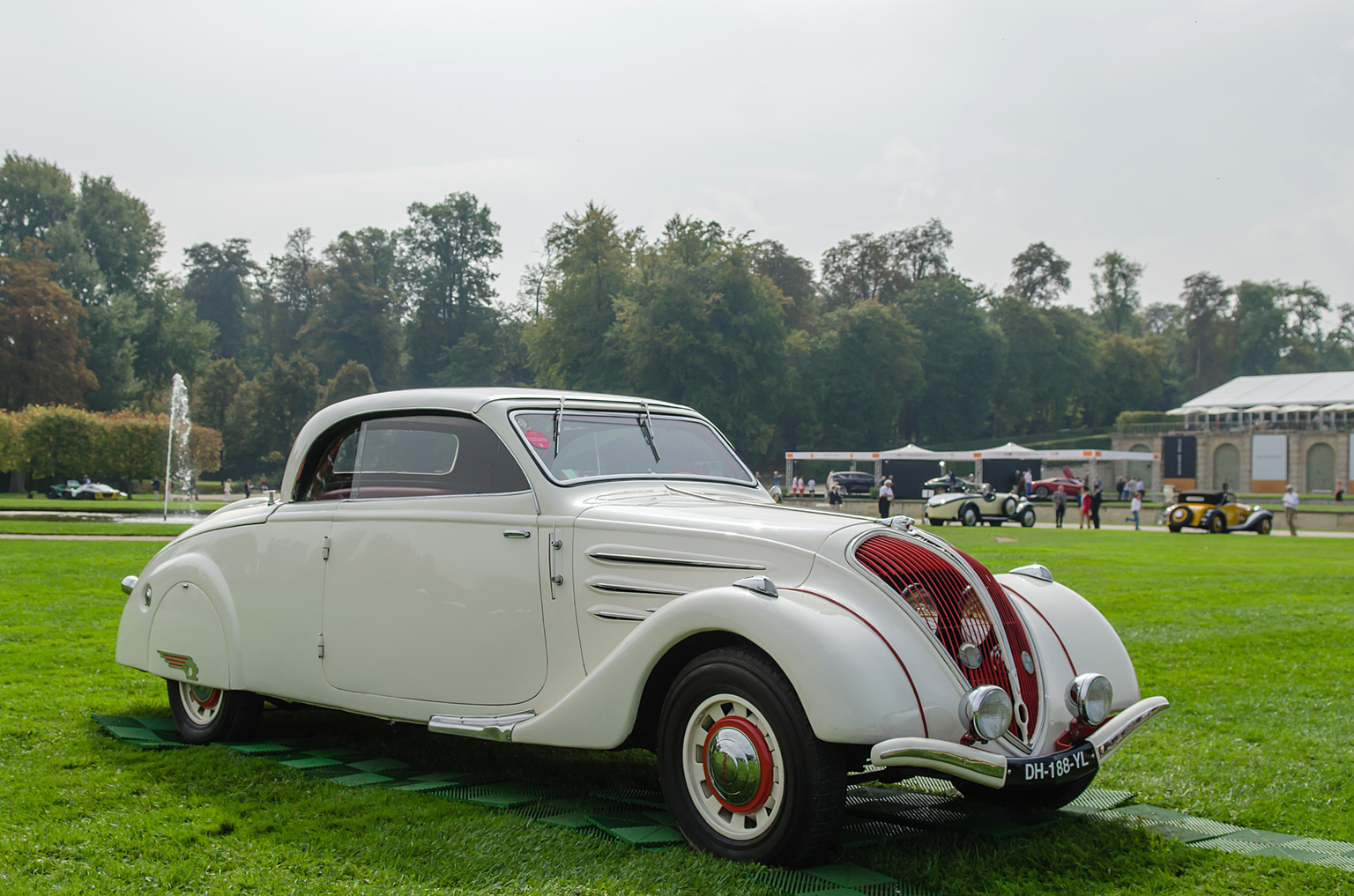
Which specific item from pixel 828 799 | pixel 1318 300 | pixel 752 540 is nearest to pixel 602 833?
pixel 828 799

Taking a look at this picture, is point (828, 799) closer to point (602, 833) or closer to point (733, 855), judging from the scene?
point (733, 855)

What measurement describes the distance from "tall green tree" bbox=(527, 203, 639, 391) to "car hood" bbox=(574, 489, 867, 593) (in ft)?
219

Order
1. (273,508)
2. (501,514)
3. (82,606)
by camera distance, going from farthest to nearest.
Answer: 1. (82,606)
2. (273,508)
3. (501,514)

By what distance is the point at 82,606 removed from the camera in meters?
11.0

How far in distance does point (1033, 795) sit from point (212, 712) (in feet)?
14.2

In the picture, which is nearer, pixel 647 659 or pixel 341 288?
pixel 647 659

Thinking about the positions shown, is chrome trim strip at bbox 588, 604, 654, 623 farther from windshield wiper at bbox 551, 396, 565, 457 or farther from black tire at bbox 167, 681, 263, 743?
black tire at bbox 167, 681, 263, 743

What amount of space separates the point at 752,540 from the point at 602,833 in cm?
131

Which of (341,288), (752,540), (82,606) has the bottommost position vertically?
(82,606)

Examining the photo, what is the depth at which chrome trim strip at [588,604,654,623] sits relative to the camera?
14.2ft

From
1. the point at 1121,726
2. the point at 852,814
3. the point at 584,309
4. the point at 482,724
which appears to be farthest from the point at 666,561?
the point at 584,309

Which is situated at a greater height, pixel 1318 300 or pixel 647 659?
pixel 1318 300

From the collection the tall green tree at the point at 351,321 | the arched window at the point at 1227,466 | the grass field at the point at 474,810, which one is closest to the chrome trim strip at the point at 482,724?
the grass field at the point at 474,810

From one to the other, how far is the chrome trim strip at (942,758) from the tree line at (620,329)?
62608mm
